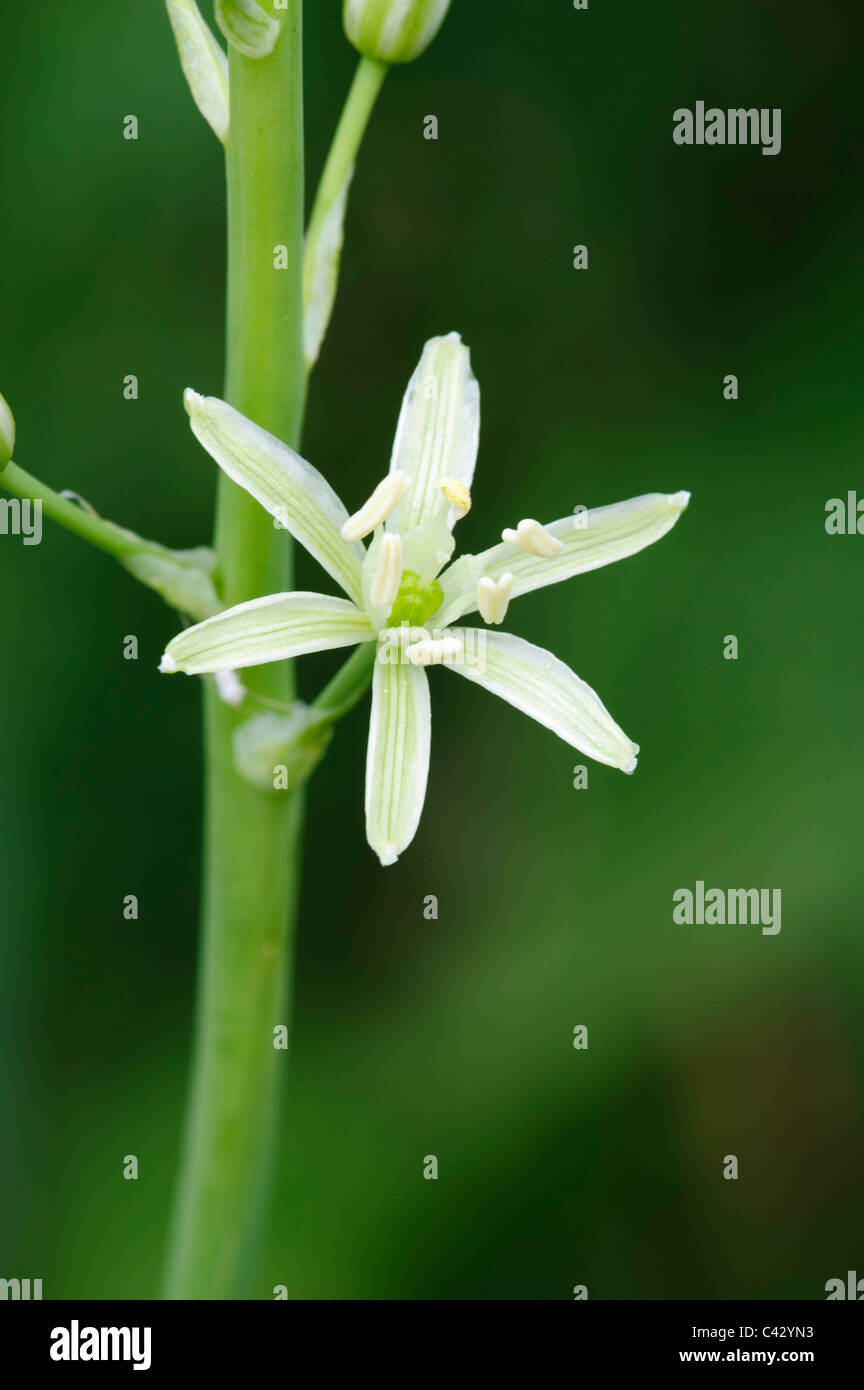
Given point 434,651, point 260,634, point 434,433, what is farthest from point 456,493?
point 260,634

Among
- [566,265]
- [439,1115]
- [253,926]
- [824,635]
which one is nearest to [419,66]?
[566,265]

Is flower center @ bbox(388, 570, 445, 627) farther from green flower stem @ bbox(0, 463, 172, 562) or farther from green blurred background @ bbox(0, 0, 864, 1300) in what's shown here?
green blurred background @ bbox(0, 0, 864, 1300)

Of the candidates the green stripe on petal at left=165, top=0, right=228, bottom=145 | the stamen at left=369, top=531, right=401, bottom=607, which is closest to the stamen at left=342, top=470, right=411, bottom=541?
the stamen at left=369, top=531, right=401, bottom=607

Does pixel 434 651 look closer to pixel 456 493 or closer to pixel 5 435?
pixel 456 493

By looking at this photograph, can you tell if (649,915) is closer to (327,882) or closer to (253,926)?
(327,882)

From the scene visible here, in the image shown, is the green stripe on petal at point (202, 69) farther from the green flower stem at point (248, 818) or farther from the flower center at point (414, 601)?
the flower center at point (414, 601)
